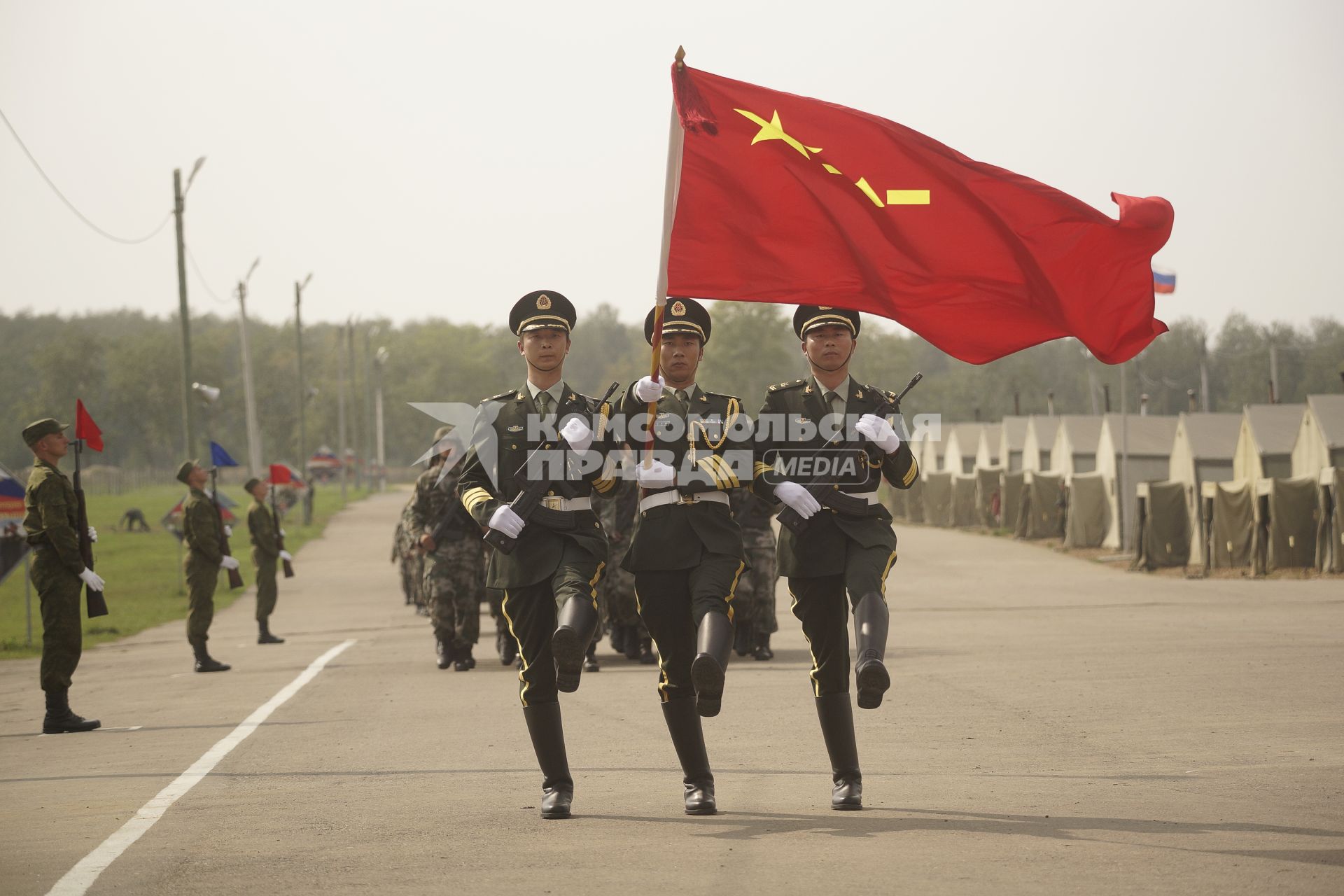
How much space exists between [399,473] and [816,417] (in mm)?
160922

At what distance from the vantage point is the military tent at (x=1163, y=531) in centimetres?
3438

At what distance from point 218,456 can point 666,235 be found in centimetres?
1677

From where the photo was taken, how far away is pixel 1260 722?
9.55 metres

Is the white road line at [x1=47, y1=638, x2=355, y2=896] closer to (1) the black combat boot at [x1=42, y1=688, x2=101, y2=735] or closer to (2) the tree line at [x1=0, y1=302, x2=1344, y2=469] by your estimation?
(1) the black combat boot at [x1=42, y1=688, x2=101, y2=735]

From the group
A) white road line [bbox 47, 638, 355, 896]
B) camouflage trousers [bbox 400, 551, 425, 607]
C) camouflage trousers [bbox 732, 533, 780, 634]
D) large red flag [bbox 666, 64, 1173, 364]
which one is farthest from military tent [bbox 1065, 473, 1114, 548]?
large red flag [bbox 666, 64, 1173, 364]

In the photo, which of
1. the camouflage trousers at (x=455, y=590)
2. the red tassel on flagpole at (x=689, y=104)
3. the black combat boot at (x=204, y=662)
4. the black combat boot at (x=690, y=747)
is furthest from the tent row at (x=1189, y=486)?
the black combat boot at (x=690, y=747)

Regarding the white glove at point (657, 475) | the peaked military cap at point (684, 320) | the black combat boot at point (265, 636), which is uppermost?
the peaked military cap at point (684, 320)

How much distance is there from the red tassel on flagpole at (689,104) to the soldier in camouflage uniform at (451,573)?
7.48 metres

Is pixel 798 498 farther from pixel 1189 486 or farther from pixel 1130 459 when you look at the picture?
pixel 1130 459

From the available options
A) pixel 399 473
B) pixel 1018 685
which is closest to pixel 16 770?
Answer: pixel 1018 685

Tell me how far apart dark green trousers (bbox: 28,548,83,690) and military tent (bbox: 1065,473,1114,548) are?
3597 cm

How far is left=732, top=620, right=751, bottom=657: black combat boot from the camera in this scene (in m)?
15.0

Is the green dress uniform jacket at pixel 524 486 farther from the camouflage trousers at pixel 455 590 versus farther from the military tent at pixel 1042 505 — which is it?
the military tent at pixel 1042 505

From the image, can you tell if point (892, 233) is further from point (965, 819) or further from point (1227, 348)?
point (1227, 348)
